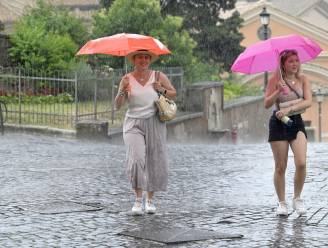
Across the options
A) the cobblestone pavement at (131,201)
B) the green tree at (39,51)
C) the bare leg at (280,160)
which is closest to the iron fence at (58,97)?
the green tree at (39,51)

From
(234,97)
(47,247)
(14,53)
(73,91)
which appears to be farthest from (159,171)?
(234,97)

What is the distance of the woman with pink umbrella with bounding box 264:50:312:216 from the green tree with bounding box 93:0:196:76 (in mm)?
21692

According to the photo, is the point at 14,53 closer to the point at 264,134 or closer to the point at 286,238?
the point at 264,134

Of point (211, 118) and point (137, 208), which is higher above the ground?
point (211, 118)

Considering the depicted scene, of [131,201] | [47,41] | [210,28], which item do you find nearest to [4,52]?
[47,41]

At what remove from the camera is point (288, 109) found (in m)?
8.98

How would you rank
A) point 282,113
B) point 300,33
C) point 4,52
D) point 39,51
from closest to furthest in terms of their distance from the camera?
point 282,113
point 39,51
point 4,52
point 300,33

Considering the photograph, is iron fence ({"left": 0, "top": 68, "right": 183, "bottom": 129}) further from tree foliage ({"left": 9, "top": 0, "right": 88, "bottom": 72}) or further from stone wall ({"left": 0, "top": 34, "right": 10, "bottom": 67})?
stone wall ({"left": 0, "top": 34, "right": 10, "bottom": 67})

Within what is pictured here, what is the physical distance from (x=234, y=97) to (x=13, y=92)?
16965 millimetres

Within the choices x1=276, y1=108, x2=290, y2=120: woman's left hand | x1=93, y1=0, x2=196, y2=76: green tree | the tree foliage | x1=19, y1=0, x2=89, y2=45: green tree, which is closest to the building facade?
x1=93, y1=0, x2=196, y2=76: green tree

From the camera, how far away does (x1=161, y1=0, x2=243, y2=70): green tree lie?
39.8 meters

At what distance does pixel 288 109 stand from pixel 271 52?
58cm

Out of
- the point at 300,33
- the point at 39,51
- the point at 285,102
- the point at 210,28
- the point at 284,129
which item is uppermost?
the point at 300,33

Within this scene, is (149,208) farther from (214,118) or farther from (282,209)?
(214,118)
